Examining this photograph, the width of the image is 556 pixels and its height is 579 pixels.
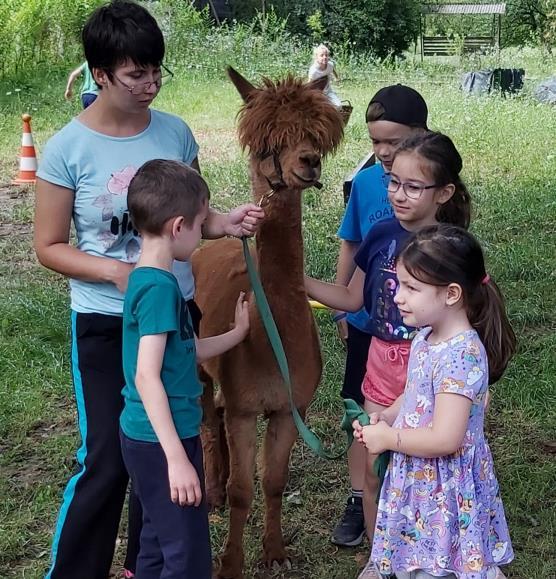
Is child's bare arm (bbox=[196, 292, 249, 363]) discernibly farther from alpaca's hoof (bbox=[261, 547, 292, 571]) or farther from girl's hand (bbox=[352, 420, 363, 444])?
alpaca's hoof (bbox=[261, 547, 292, 571])

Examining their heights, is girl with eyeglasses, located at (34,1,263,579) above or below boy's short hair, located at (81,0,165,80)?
below

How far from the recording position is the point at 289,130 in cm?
293

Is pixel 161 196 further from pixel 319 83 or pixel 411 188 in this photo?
pixel 319 83

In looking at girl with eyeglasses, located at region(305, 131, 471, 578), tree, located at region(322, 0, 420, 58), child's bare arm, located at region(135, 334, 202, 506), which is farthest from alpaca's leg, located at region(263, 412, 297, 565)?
tree, located at region(322, 0, 420, 58)

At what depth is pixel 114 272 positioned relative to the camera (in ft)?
8.50

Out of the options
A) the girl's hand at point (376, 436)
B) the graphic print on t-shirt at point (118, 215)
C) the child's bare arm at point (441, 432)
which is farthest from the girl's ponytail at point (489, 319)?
the graphic print on t-shirt at point (118, 215)

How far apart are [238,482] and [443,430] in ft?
4.33

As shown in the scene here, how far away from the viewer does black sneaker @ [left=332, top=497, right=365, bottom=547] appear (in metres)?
3.62

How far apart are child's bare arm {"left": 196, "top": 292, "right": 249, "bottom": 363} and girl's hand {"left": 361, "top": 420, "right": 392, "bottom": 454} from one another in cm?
62

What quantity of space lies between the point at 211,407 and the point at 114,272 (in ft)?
5.13

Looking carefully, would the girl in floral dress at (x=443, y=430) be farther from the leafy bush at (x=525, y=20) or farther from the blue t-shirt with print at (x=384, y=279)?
the leafy bush at (x=525, y=20)

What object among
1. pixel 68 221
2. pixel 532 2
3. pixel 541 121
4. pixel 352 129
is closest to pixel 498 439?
pixel 68 221

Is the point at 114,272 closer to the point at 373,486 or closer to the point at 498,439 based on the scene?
the point at 373,486

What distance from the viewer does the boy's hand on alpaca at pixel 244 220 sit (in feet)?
8.81
